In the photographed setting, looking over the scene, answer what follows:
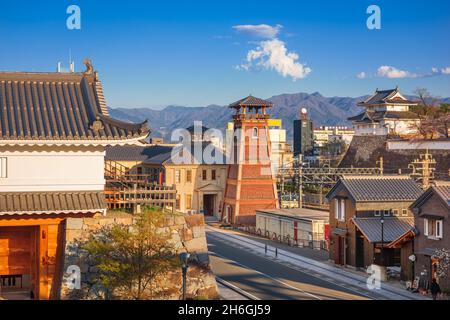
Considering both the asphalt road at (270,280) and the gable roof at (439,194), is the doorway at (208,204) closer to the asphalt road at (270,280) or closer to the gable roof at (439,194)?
the asphalt road at (270,280)

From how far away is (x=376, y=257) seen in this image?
3978cm

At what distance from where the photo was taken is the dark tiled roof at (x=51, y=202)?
19750 mm

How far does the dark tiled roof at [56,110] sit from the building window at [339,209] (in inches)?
965

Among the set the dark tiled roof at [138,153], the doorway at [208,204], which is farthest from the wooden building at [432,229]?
the dark tiled roof at [138,153]

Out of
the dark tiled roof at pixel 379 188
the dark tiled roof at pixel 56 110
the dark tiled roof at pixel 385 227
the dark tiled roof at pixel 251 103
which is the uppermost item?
the dark tiled roof at pixel 251 103

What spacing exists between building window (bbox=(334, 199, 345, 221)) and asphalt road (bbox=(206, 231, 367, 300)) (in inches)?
204

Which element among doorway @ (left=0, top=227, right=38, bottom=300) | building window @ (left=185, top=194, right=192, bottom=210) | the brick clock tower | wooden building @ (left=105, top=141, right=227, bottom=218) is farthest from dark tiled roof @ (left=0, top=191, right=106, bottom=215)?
building window @ (left=185, top=194, right=192, bottom=210)

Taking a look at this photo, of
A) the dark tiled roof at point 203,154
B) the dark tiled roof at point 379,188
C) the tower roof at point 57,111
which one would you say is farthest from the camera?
the dark tiled roof at point 203,154

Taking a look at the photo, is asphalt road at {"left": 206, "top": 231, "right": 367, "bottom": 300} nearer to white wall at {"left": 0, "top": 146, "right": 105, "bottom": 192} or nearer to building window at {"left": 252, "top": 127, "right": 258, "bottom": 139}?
→ white wall at {"left": 0, "top": 146, "right": 105, "bottom": 192}

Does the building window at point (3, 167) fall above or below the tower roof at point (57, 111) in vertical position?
below

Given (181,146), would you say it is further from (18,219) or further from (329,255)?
(18,219)

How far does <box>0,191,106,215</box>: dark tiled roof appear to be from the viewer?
778 inches

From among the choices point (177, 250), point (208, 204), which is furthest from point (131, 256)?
Result: point (208, 204)

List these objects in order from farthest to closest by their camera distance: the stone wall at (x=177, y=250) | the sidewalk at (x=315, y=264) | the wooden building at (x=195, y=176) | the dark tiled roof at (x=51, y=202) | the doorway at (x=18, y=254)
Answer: the wooden building at (x=195, y=176)
the sidewalk at (x=315, y=264)
the doorway at (x=18, y=254)
the stone wall at (x=177, y=250)
the dark tiled roof at (x=51, y=202)
